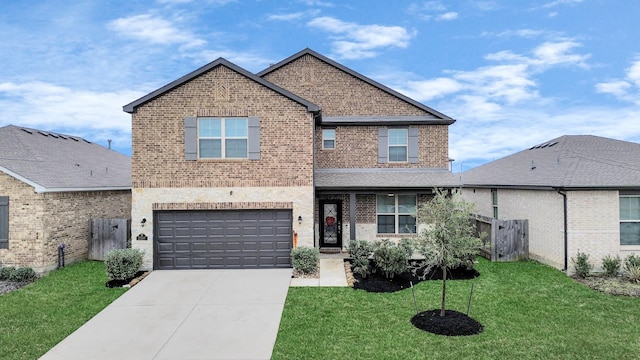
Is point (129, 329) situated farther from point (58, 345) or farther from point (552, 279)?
point (552, 279)

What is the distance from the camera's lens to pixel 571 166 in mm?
14477

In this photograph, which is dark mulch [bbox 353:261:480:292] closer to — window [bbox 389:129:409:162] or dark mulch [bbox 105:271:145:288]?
window [bbox 389:129:409:162]

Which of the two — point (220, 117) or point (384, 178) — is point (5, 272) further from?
point (384, 178)

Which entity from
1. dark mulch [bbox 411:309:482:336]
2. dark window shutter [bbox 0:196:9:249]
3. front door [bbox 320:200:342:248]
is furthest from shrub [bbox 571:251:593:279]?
dark window shutter [bbox 0:196:9:249]

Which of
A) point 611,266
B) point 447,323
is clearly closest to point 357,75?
point 611,266

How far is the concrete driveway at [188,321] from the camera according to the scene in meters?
7.44

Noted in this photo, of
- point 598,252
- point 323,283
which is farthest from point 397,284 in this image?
point 598,252

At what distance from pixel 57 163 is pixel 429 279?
628 inches

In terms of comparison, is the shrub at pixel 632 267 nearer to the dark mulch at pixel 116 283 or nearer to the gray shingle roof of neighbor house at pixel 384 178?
the gray shingle roof of neighbor house at pixel 384 178

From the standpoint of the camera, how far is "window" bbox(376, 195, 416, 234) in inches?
622

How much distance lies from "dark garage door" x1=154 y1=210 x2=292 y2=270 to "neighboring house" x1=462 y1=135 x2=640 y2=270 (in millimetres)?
9477

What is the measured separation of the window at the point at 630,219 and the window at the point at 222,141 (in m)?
13.2

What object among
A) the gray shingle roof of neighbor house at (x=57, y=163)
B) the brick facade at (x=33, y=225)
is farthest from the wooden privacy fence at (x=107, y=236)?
the gray shingle roof of neighbor house at (x=57, y=163)

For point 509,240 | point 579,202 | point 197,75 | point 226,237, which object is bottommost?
point 509,240
